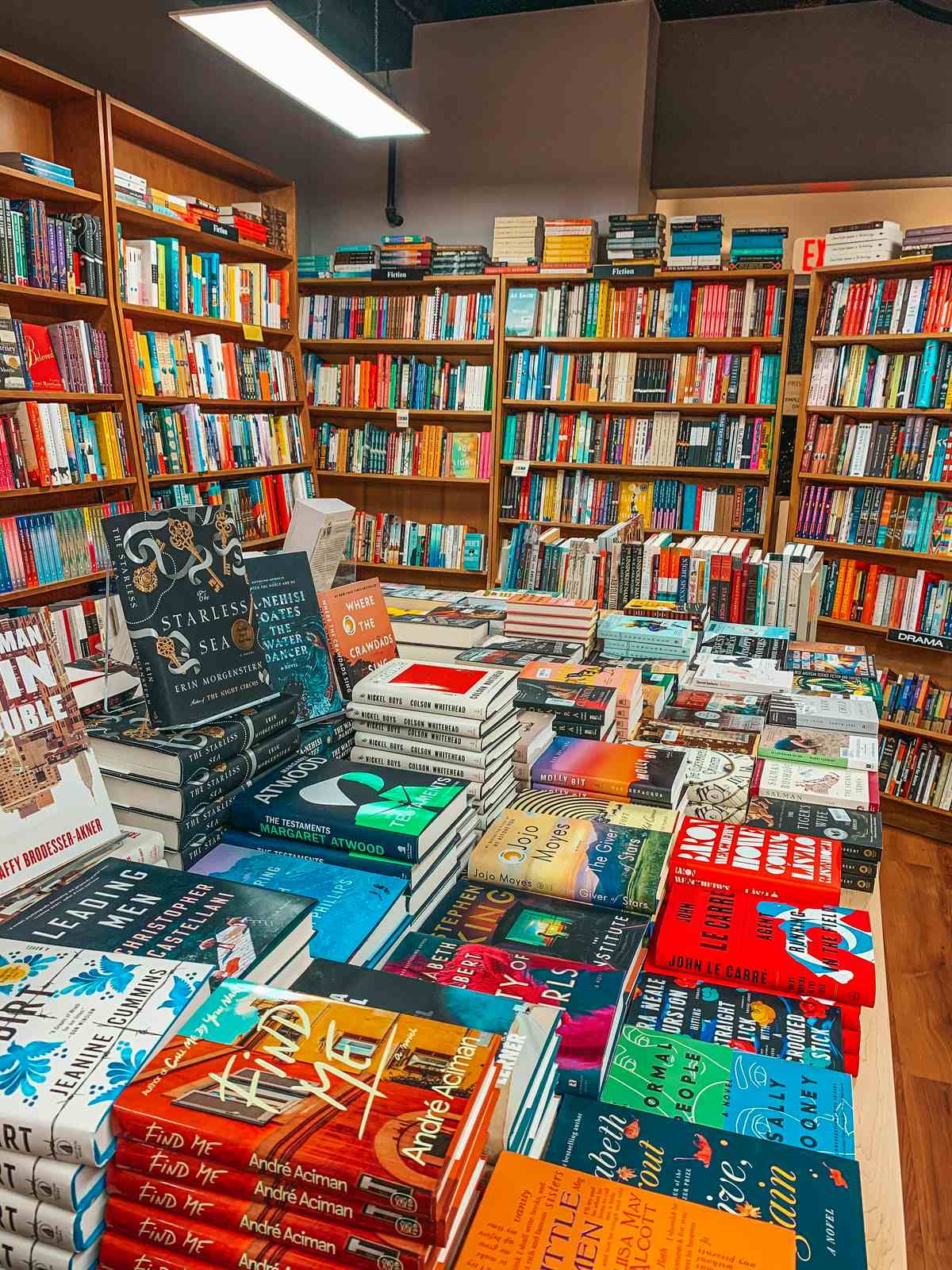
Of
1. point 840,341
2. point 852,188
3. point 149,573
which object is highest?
point 852,188

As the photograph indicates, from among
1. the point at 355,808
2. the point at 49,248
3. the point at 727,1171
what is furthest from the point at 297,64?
the point at 727,1171

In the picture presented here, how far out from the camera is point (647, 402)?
442 cm

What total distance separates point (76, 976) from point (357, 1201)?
37cm

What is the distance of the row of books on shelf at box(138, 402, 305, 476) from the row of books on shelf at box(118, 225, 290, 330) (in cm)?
44

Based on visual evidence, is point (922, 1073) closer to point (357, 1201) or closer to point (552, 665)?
point (552, 665)

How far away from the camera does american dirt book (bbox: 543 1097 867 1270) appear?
2.72 feet

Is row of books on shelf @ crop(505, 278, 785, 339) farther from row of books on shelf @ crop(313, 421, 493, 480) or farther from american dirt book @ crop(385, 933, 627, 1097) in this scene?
american dirt book @ crop(385, 933, 627, 1097)

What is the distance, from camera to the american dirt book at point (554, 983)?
1.03 m

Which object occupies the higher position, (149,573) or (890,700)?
(149,573)

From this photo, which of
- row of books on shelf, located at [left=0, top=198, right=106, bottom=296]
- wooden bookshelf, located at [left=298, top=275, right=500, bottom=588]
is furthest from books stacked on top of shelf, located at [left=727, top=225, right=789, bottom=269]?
row of books on shelf, located at [left=0, top=198, right=106, bottom=296]

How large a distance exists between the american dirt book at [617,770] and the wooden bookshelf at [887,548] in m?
2.58

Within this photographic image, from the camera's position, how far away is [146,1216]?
655mm

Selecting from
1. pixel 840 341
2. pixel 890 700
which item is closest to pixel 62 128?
pixel 840 341

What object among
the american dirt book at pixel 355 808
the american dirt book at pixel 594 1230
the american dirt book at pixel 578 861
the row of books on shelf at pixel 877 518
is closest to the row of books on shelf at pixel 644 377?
the row of books on shelf at pixel 877 518
